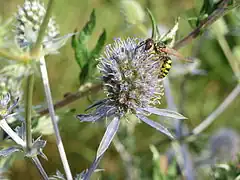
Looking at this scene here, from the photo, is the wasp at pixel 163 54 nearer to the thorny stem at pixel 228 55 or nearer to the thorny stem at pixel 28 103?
the thorny stem at pixel 28 103

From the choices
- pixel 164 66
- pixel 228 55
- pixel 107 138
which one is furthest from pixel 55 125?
pixel 228 55

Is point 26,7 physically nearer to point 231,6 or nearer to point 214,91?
point 231,6

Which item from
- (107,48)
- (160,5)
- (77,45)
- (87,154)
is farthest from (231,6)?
(160,5)

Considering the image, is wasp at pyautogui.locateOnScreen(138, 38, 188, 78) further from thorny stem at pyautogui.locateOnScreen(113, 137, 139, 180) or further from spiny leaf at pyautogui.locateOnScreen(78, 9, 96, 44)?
thorny stem at pyautogui.locateOnScreen(113, 137, 139, 180)

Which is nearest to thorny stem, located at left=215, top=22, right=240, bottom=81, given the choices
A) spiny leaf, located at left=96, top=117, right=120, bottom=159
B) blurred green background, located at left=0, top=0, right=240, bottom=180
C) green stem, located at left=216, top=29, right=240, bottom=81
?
green stem, located at left=216, top=29, right=240, bottom=81

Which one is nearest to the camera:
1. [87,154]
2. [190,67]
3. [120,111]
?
[120,111]
